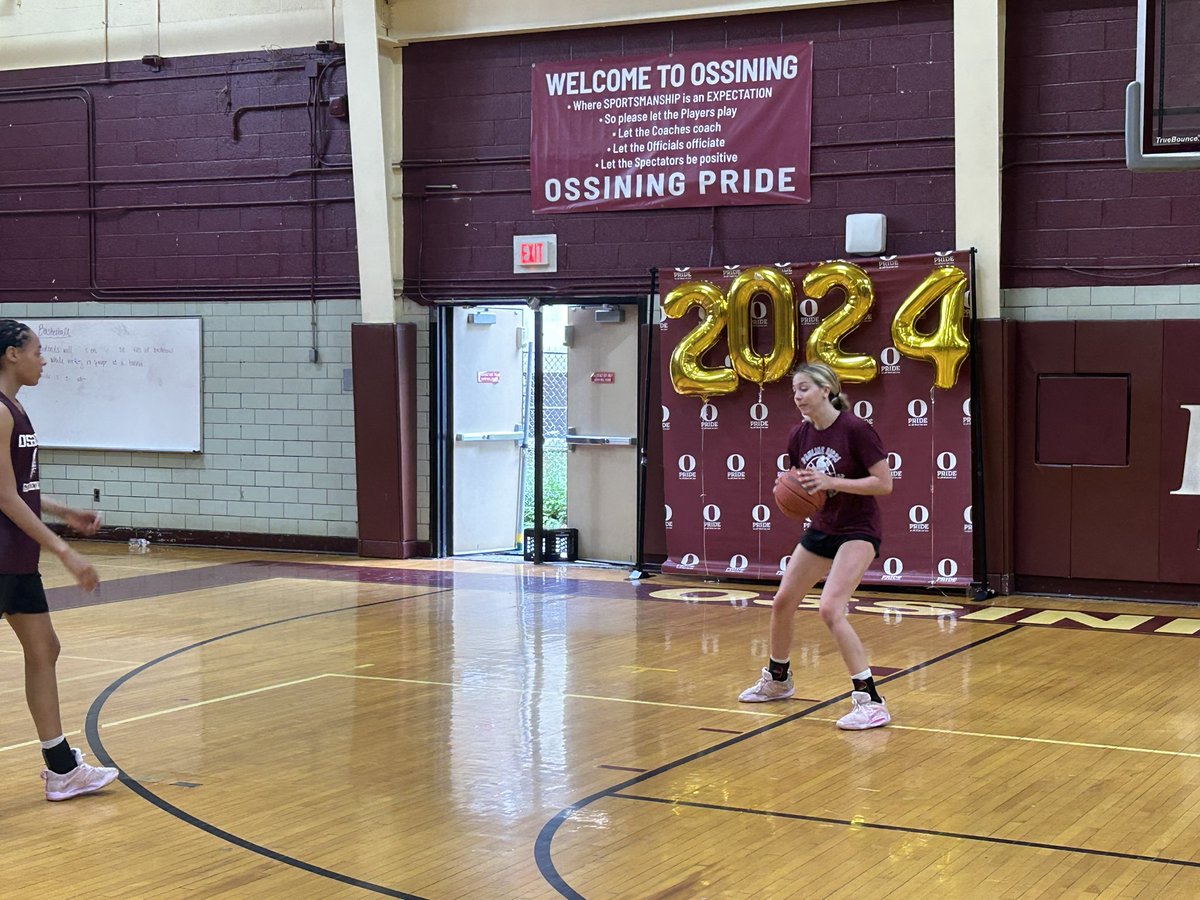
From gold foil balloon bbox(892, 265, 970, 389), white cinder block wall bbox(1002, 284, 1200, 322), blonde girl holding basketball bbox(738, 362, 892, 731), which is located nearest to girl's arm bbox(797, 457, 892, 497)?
blonde girl holding basketball bbox(738, 362, 892, 731)

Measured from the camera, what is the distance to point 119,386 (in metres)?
16.0

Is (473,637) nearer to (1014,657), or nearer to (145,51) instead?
(1014,657)

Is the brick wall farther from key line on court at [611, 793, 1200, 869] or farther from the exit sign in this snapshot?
key line on court at [611, 793, 1200, 869]

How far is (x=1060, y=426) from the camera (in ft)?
39.6

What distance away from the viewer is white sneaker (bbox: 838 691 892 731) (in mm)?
7234

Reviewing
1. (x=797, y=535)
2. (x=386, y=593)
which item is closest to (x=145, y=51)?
(x=386, y=593)

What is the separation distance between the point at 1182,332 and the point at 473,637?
20.1ft

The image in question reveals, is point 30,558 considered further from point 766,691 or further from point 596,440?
point 596,440

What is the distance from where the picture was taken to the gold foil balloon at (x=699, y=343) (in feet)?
41.9

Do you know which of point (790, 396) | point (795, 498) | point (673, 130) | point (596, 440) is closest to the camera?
point (795, 498)

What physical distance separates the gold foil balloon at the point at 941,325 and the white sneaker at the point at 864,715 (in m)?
5.12

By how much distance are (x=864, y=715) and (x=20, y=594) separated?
13.0ft

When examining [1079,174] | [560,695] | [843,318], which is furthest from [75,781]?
[1079,174]

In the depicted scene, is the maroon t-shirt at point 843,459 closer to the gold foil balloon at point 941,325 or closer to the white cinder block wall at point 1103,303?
the gold foil balloon at point 941,325
